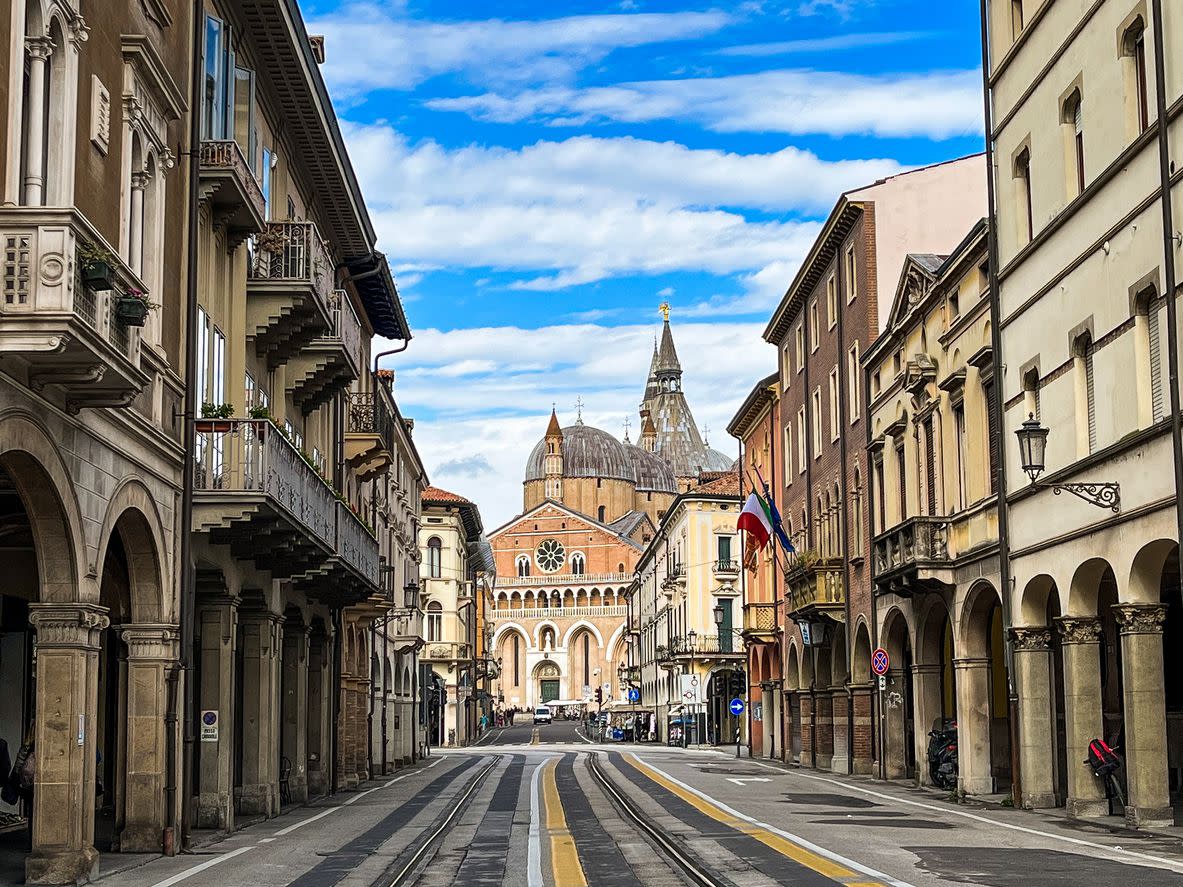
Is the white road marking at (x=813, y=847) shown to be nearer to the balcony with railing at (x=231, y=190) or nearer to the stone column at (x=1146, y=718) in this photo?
the stone column at (x=1146, y=718)

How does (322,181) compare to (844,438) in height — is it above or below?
above

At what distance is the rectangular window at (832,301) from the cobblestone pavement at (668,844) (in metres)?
15.9

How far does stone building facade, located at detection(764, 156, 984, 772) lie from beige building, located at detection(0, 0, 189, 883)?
24704 mm

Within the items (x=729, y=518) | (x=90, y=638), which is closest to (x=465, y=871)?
(x=90, y=638)

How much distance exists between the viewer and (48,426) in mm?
15445

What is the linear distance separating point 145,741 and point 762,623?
41577 millimetres

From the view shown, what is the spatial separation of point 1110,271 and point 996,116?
24.2ft

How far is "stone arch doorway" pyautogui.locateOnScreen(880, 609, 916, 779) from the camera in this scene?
39656 millimetres

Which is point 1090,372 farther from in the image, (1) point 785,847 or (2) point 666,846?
(2) point 666,846

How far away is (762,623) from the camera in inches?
2368

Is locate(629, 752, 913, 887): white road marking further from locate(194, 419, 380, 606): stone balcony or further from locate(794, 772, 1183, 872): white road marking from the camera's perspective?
locate(194, 419, 380, 606): stone balcony

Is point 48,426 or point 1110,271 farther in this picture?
point 1110,271

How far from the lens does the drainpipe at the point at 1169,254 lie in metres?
20.4

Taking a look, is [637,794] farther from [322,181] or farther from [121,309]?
[121,309]
